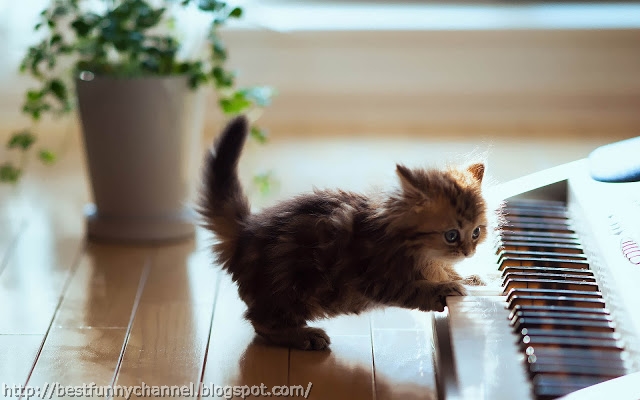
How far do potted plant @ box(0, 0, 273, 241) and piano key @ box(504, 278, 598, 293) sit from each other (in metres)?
1.14

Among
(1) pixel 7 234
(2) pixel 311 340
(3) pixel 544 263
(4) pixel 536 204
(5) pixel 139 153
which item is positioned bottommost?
(2) pixel 311 340

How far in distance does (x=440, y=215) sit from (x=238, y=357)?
1.78 feet

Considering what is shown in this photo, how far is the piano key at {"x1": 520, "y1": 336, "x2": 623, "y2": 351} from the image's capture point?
154 cm

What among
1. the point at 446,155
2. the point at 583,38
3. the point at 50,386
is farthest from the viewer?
the point at 583,38

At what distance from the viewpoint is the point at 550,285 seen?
5.76ft

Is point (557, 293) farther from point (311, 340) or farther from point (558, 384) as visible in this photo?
point (311, 340)

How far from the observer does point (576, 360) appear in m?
1.51

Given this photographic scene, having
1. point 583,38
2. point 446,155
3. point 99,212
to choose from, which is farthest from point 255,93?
point 583,38

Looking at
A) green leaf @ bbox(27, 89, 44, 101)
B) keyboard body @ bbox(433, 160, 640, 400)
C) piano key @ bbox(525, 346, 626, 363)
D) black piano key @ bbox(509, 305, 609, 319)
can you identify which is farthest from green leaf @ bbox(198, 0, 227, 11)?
piano key @ bbox(525, 346, 626, 363)

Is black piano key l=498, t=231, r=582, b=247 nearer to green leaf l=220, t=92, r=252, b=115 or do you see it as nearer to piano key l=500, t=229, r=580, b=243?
piano key l=500, t=229, r=580, b=243

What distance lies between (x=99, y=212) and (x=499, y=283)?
52.2 inches

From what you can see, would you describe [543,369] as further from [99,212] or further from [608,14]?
[608,14]

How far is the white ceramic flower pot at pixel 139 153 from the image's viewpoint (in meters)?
2.51

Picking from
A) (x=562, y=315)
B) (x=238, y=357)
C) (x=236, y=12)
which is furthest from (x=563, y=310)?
(x=236, y=12)
